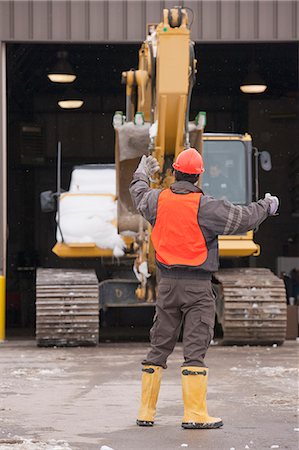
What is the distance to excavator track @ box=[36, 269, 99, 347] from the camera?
15.2m

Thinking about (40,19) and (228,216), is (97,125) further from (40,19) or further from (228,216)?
(228,216)

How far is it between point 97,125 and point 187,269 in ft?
69.0

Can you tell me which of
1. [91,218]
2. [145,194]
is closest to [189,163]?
[145,194]

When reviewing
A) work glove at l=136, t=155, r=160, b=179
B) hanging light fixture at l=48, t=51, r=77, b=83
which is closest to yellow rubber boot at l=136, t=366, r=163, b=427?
work glove at l=136, t=155, r=160, b=179

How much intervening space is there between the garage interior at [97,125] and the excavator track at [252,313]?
9806mm

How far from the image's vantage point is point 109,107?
28.8 m

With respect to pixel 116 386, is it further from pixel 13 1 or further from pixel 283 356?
pixel 13 1

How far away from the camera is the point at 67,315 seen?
1522 cm

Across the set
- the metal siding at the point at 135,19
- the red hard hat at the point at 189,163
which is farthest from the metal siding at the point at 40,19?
the red hard hat at the point at 189,163

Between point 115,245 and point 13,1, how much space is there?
4260 millimetres

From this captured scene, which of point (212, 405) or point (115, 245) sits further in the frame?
point (115, 245)

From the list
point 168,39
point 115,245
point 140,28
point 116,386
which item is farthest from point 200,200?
point 140,28

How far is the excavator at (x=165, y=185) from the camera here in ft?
38.8

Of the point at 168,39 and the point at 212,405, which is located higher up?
the point at 168,39
